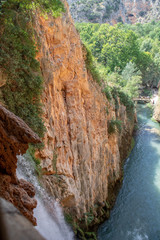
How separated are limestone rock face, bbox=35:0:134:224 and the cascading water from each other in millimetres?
718

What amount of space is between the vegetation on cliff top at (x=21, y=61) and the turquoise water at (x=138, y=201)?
917 cm

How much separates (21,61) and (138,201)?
525 inches

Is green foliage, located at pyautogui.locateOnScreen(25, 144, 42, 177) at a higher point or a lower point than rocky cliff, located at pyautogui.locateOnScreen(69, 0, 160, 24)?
lower

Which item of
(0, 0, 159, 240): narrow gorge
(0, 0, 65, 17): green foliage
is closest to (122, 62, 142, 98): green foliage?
(0, 0, 159, 240): narrow gorge

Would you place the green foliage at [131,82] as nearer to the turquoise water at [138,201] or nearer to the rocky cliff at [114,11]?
the turquoise water at [138,201]

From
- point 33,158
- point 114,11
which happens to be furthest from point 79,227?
point 114,11

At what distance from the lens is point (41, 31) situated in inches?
356

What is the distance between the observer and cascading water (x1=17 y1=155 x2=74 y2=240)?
20.6ft

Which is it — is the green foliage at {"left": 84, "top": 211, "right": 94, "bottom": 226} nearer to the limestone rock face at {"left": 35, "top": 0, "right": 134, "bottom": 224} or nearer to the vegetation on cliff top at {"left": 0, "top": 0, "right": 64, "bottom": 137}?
the limestone rock face at {"left": 35, "top": 0, "right": 134, "bottom": 224}

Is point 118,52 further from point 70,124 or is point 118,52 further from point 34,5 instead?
point 34,5

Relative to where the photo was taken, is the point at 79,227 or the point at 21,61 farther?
the point at 79,227

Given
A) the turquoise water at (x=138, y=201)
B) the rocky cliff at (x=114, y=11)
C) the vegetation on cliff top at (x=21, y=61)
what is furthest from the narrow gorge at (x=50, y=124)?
the rocky cliff at (x=114, y=11)

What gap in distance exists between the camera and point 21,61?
309 inches

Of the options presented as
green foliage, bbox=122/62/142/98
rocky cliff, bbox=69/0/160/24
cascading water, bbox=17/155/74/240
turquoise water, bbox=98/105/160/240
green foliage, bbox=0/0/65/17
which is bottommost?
turquoise water, bbox=98/105/160/240
